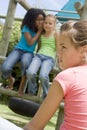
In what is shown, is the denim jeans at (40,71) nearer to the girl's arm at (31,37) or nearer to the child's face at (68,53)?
the girl's arm at (31,37)

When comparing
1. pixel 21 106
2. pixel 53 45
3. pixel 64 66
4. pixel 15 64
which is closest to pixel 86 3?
pixel 53 45

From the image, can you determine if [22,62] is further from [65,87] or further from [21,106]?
[65,87]

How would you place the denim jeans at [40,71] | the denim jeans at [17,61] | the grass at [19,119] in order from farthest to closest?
the grass at [19,119]
the denim jeans at [17,61]
the denim jeans at [40,71]

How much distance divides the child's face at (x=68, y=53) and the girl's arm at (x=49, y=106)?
15cm

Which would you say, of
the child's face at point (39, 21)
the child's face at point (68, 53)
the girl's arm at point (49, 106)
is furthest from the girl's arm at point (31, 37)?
the girl's arm at point (49, 106)

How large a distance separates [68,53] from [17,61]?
305 centimetres

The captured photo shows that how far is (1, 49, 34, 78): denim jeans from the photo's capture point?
15.2ft

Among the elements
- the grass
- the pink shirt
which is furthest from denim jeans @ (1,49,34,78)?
the pink shirt

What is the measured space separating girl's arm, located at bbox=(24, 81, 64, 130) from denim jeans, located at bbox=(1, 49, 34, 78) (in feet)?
9.54

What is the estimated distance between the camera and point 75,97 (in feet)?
5.55

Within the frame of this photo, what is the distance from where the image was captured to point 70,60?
1.77 metres

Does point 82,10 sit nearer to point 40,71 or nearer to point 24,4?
point 40,71

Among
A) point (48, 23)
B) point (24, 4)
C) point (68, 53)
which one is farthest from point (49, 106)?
point (24, 4)

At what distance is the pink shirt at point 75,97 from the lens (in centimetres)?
167
